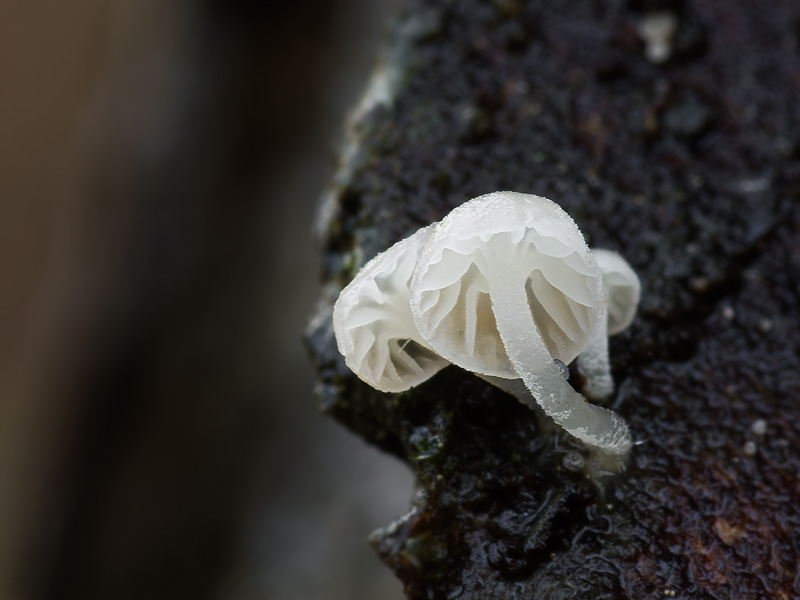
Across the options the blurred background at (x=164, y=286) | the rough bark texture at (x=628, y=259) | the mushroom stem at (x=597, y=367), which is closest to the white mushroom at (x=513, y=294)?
the mushroom stem at (x=597, y=367)

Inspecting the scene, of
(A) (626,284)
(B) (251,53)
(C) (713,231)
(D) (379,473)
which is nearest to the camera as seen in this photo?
(A) (626,284)

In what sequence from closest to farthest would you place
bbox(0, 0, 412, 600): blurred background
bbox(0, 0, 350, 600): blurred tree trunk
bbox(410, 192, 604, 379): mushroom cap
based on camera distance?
bbox(410, 192, 604, 379): mushroom cap
bbox(0, 0, 412, 600): blurred background
bbox(0, 0, 350, 600): blurred tree trunk

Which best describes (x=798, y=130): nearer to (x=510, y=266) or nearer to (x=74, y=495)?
(x=510, y=266)

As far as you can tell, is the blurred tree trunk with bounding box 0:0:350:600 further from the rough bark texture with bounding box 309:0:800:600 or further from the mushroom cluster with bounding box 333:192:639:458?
the mushroom cluster with bounding box 333:192:639:458

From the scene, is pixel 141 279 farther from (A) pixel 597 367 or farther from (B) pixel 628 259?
(A) pixel 597 367

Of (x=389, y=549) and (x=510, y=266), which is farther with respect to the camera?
(x=389, y=549)

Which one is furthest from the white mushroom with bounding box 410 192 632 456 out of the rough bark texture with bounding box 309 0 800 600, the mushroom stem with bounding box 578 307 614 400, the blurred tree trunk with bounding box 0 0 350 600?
the blurred tree trunk with bounding box 0 0 350 600

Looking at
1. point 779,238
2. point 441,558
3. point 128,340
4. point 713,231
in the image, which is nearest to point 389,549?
point 441,558

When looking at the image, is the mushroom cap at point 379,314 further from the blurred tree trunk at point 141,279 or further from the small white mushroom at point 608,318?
the blurred tree trunk at point 141,279

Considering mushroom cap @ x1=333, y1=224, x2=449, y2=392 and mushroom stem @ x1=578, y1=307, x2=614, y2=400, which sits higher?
mushroom cap @ x1=333, y1=224, x2=449, y2=392
